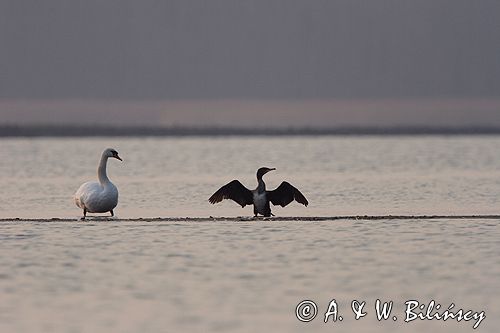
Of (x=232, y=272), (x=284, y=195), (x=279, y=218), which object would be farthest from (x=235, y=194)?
(x=232, y=272)

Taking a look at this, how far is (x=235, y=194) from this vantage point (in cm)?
2525

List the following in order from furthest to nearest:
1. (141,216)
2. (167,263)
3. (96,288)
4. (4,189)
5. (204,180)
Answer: (204,180) < (4,189) < (141,216) < (167,263) < (96,288)

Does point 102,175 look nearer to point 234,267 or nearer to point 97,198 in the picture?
point 97,198

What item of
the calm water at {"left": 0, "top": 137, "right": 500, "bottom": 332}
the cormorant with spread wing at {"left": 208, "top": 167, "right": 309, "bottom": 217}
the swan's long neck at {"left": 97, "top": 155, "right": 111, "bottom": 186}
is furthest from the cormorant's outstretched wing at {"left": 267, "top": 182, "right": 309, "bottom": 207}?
the swan's long neck at {"left": 97, "top": 155, "right": 111, "bottom": 186}

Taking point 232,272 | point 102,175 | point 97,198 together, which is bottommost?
point 232,272

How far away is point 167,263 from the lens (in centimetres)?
1831

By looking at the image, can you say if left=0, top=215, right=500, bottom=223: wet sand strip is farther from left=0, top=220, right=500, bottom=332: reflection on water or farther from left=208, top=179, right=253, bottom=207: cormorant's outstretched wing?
left=0, top=220, right=500, bottom=332: reflection on water

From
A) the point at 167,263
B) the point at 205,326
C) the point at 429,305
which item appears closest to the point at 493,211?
the point at 167,263

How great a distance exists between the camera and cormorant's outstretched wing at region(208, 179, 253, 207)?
25.2 meters

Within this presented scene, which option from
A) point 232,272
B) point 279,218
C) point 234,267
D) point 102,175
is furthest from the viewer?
point 102,175

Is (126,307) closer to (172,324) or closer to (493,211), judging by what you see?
(172,324)

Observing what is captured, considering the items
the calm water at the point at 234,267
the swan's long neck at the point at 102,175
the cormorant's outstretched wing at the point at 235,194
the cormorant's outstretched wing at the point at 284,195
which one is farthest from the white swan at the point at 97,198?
the cormorant's outstretched wing at the point at 284,195

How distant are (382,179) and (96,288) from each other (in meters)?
28.8

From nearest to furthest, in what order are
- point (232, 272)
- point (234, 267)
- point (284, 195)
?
A: 1. point (232, 272)
2. point (234, 267)
3. point (284, 195)
